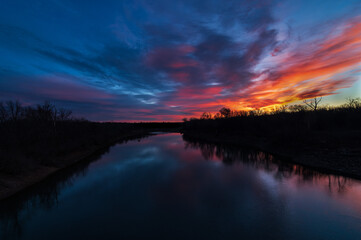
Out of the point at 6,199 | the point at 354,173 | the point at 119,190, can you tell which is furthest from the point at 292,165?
the point at 6,199

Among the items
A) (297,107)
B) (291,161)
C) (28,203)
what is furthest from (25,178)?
(297,107)

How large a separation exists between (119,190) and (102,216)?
4195mm

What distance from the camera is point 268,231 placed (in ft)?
25.0

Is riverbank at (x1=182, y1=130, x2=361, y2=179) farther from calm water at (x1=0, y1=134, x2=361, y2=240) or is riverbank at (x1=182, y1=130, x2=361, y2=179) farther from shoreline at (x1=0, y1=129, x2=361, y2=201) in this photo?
calm water at (x1=0, y1=134, x2=361, y2=240)

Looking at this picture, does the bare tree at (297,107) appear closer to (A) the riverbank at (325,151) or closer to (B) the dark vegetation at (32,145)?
(A) the riverbank at (325,151)

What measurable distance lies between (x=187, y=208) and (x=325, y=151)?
23.3 m

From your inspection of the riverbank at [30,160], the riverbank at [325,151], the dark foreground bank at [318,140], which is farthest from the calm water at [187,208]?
the dark foreground bank at [318,140]

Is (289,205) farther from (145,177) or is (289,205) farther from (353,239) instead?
(145,177)

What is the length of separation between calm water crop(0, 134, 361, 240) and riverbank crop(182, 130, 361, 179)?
3083mm

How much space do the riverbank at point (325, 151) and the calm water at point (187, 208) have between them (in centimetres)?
308

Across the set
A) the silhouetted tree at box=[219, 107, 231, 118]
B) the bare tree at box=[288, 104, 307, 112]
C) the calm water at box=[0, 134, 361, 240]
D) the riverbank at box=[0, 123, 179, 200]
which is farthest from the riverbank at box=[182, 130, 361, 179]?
the silhouetted tree at box=[219, 107, 231, 118]

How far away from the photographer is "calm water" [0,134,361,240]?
778 cm

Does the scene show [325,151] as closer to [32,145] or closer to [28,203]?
[28,203]

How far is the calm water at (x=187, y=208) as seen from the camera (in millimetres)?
7781
